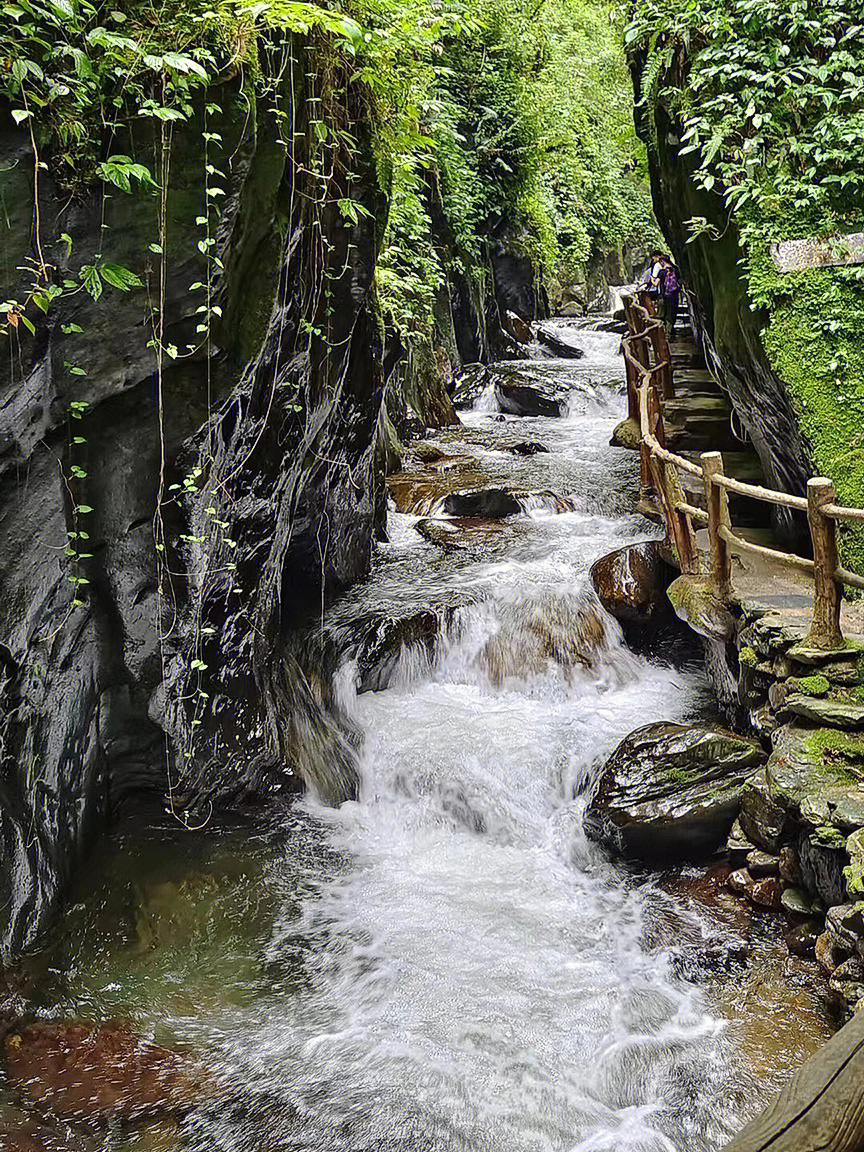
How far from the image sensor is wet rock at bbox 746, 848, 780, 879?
5520 mm

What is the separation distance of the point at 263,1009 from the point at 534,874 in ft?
7.51

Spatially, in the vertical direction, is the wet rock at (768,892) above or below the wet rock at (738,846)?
below

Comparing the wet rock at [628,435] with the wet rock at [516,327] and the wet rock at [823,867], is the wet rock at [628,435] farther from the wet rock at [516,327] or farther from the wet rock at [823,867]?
the wet rock at [516,327]

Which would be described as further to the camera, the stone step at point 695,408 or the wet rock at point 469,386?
the wet rock at point 469,386

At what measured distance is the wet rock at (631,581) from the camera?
344 inches

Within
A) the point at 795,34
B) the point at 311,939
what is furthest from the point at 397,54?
the point at 311,939

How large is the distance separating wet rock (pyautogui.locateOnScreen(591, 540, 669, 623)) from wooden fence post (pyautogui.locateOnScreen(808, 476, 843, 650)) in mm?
3090

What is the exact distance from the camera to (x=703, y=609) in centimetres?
709

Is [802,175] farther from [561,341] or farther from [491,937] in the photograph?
[561,341]

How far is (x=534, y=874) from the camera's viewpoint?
6.34 m

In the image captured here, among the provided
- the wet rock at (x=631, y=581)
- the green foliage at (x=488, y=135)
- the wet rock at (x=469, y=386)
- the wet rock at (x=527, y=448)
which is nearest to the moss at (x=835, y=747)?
the wet rock at (x=631, y=581)

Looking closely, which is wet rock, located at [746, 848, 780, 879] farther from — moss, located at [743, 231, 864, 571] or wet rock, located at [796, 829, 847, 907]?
moss, located at [743, 231, 864, 571]

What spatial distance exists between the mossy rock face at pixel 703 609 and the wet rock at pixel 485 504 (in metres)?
4.30

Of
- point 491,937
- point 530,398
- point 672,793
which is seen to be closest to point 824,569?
point 672,793
